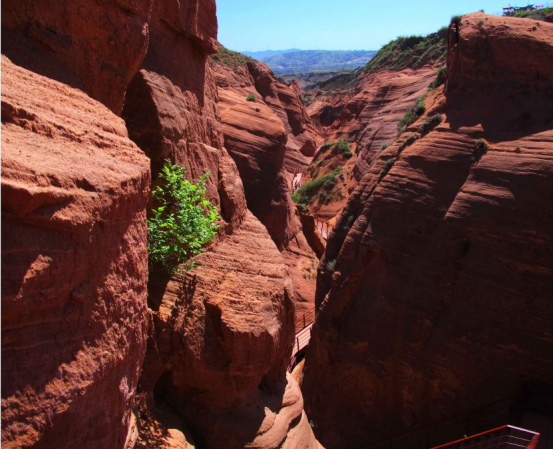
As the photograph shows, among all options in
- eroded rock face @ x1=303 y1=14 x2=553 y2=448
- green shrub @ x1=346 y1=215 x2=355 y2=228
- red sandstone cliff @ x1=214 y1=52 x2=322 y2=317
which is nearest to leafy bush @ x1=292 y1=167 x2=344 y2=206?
red sandstone cliff @ x1=214 y1=52 x2=322 y2=317

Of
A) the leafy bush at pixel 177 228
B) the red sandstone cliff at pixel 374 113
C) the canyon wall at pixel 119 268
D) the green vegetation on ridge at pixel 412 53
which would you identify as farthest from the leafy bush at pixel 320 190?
the leafy bush at pixel 177 228

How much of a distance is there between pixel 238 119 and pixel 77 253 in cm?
1661

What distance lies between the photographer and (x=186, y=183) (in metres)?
7.91

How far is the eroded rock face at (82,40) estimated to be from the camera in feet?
17.5

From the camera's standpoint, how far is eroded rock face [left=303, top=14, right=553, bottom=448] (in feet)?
37.2

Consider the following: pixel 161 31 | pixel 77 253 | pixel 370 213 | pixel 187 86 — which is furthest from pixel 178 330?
pixel 370 213

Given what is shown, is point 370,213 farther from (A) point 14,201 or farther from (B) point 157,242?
(A) point 14,201

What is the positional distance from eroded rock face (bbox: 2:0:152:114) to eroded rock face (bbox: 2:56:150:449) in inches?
17.2

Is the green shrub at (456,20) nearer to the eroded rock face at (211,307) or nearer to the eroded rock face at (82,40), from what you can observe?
the eroded rock face at (211,307)

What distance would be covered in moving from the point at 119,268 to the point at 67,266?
0.90m

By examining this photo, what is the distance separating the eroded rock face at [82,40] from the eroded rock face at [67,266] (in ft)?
1.43

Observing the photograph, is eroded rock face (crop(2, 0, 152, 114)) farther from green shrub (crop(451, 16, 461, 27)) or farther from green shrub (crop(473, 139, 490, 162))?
green shrub (crop(451, 16, 461, 27))

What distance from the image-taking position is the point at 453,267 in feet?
40.3

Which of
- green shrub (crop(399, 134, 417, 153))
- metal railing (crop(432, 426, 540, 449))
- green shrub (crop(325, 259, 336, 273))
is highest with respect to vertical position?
green shrub (crop(399, 134, 417, 153))
